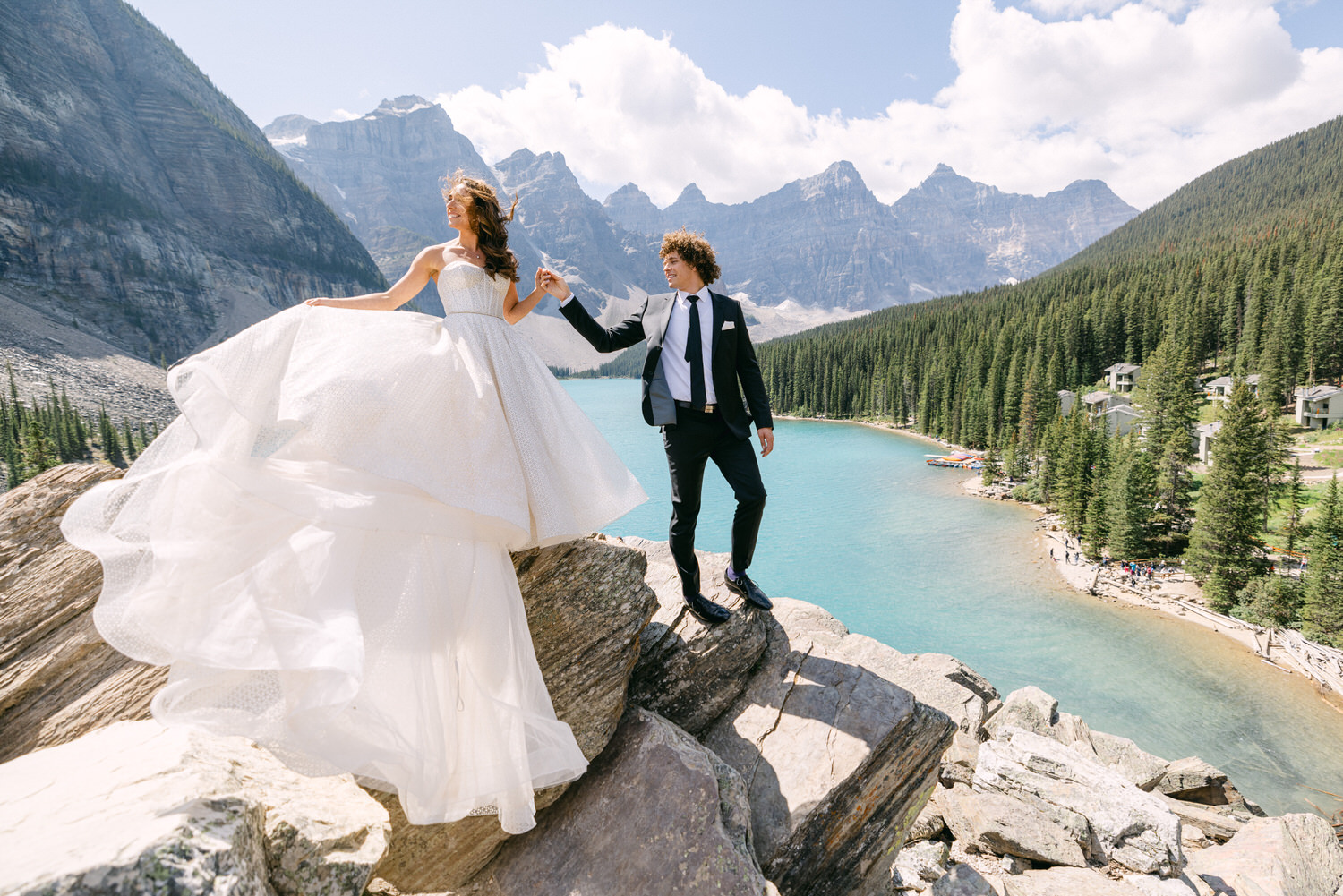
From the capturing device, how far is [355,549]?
2.90 metres

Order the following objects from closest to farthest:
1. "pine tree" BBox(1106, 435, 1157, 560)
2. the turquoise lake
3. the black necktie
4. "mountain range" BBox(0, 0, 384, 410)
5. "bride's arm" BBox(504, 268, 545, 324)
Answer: "bride's arm" BBox(504, 268, 545, 324), the black necktie, the turquoise lake, "pine tree" BBox(1106, 435, 1157, 560), "mountain range" BBox(0, 0, 384, 410)

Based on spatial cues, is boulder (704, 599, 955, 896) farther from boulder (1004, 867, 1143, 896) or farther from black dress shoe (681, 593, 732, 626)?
boulder (1004, 867, 1143, 896)

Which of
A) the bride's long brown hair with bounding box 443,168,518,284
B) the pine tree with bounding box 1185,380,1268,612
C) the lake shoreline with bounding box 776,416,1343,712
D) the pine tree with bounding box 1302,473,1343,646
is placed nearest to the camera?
the bride's long brown hair with bounding box 443,168,518,284

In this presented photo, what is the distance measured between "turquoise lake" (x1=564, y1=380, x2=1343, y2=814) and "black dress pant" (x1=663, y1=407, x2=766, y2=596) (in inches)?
840

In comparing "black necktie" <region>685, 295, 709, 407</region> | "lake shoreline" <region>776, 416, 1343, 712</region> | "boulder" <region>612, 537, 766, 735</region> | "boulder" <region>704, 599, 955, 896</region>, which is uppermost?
"black necktie" <region>685, 295, 709, 407</region>

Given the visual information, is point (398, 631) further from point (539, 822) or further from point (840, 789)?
point (840, 789)

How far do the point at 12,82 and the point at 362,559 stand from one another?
18245cm

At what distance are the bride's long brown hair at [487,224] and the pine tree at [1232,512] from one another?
3646 cm

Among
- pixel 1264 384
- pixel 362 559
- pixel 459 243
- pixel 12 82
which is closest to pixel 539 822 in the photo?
pixel 362 559

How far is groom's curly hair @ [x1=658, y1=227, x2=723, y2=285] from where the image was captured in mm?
4949

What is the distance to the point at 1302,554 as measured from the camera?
3019 cm

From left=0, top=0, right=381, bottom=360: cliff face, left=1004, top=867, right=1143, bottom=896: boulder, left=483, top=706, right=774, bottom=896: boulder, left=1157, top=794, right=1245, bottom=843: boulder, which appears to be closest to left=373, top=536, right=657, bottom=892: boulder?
left=483, top=706, right=774, bottom=896: boulder

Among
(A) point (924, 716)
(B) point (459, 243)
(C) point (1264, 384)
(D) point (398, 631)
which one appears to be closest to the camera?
(D) point (398, 631)

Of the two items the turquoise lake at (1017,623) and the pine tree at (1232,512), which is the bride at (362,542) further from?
the pine tree at (1232,512)
